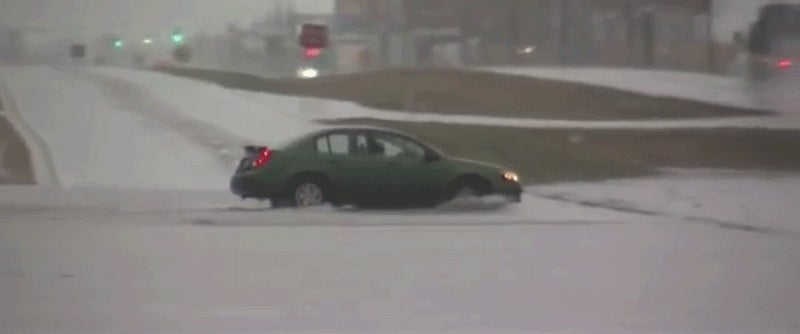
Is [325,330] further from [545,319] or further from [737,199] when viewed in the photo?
[737,199]

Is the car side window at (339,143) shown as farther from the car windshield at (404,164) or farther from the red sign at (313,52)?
the red sign at (313,52)

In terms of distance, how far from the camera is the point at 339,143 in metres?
5.36

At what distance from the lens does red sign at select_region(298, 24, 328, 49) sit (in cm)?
551

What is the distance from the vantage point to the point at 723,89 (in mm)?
5637

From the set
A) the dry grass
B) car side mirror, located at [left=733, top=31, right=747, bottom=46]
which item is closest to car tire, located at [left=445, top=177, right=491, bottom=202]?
the dry grass

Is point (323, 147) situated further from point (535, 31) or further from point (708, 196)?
point (708, 196)

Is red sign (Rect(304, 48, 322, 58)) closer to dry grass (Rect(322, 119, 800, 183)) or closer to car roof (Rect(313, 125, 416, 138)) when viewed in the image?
car roof (Rect(313, 125, 416, 138))

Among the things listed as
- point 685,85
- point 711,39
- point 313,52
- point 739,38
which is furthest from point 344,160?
point 739,38

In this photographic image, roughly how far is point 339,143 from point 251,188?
0.39 metres

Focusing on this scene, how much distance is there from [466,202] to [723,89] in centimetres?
122

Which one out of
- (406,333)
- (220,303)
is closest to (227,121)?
(220,303)

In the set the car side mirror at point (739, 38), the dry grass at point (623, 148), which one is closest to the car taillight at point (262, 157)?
the dry grass at point (623, 148)

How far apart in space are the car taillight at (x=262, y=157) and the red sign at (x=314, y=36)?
0.48m

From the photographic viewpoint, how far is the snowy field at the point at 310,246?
4.94 metres
